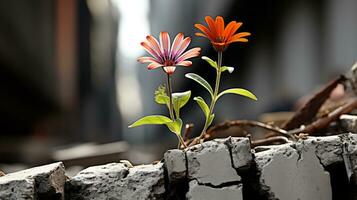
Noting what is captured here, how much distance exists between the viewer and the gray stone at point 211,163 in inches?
21.6

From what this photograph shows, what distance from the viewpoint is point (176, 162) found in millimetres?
549

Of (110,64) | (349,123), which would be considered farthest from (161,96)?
(110,64)

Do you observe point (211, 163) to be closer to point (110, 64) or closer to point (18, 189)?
point (18, 189)

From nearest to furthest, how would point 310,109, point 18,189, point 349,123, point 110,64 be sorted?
point 18,189 < point 349,123 < point 310,109 < point 110,64

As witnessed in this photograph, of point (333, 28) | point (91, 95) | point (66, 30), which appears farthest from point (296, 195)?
point (91, 95)

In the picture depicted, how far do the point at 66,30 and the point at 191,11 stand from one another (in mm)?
1414

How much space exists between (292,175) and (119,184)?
178mm

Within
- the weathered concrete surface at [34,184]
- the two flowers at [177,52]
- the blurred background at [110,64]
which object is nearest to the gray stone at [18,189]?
the weathered concrete surface at [34,184]

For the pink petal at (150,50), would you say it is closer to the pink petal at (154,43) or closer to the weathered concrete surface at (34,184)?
the pink petal at (154,43)

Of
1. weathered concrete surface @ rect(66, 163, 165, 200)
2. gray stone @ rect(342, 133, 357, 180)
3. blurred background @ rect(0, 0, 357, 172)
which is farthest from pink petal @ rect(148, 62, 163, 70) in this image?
blurred background @ rect(0, 0, 357, 172)

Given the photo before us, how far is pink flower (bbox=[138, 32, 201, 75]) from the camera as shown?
0.56 meters

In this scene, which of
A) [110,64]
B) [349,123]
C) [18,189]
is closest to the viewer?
[18,189]

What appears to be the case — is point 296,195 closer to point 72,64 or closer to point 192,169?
point 192,169

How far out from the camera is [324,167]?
0.57 m
